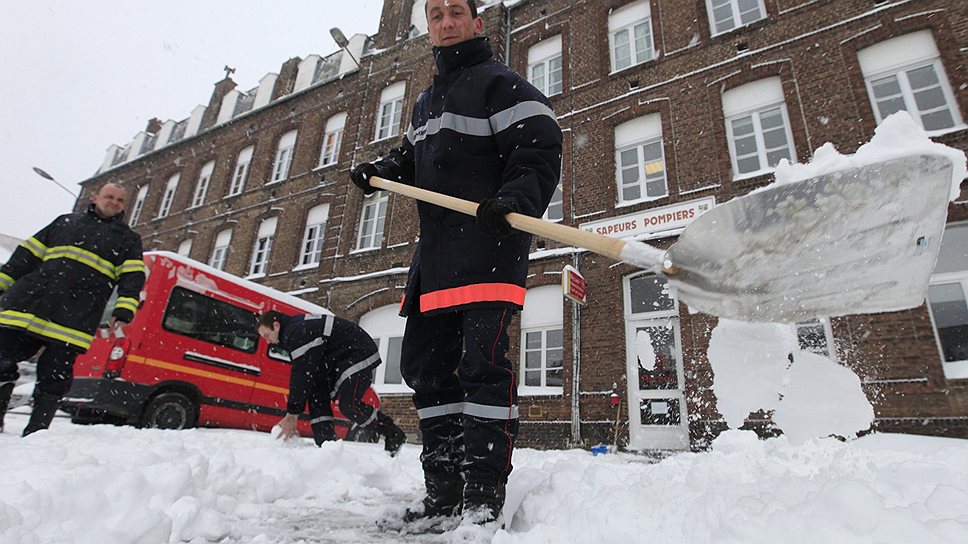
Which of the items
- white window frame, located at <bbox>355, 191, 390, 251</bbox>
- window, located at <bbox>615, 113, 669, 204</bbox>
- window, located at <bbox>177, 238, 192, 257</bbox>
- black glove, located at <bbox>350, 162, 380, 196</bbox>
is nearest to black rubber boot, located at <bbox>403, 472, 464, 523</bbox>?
black glove, located at <bbox>350, 162, 380, 196</bbox>

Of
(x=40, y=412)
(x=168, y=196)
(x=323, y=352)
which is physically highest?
(x=168, y=196)

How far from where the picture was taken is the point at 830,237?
1.85 meters

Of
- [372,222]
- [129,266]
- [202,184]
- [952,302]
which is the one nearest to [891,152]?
[129,266]

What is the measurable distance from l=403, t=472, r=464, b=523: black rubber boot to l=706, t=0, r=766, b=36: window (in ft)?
38.3

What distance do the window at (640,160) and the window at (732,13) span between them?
2367 mm

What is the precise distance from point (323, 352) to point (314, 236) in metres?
11.6

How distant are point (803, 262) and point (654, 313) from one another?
307 inches

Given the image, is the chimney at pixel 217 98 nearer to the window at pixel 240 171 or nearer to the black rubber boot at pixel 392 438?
the window at pixel 240 171

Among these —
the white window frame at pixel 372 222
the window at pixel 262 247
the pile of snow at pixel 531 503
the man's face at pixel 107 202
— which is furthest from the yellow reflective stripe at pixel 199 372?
the window at pixel 262 247

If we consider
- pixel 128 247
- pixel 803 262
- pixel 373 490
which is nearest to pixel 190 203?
pixel 128 247

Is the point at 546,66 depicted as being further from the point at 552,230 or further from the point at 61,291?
the point at 552,230

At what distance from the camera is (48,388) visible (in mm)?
3574

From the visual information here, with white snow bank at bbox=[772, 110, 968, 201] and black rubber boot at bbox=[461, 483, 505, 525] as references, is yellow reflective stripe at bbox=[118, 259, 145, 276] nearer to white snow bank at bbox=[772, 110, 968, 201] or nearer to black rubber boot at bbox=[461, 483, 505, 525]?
black rubber boot at bbox=[461, 483, 505, 525]

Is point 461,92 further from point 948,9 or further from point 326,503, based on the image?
point 948,9
